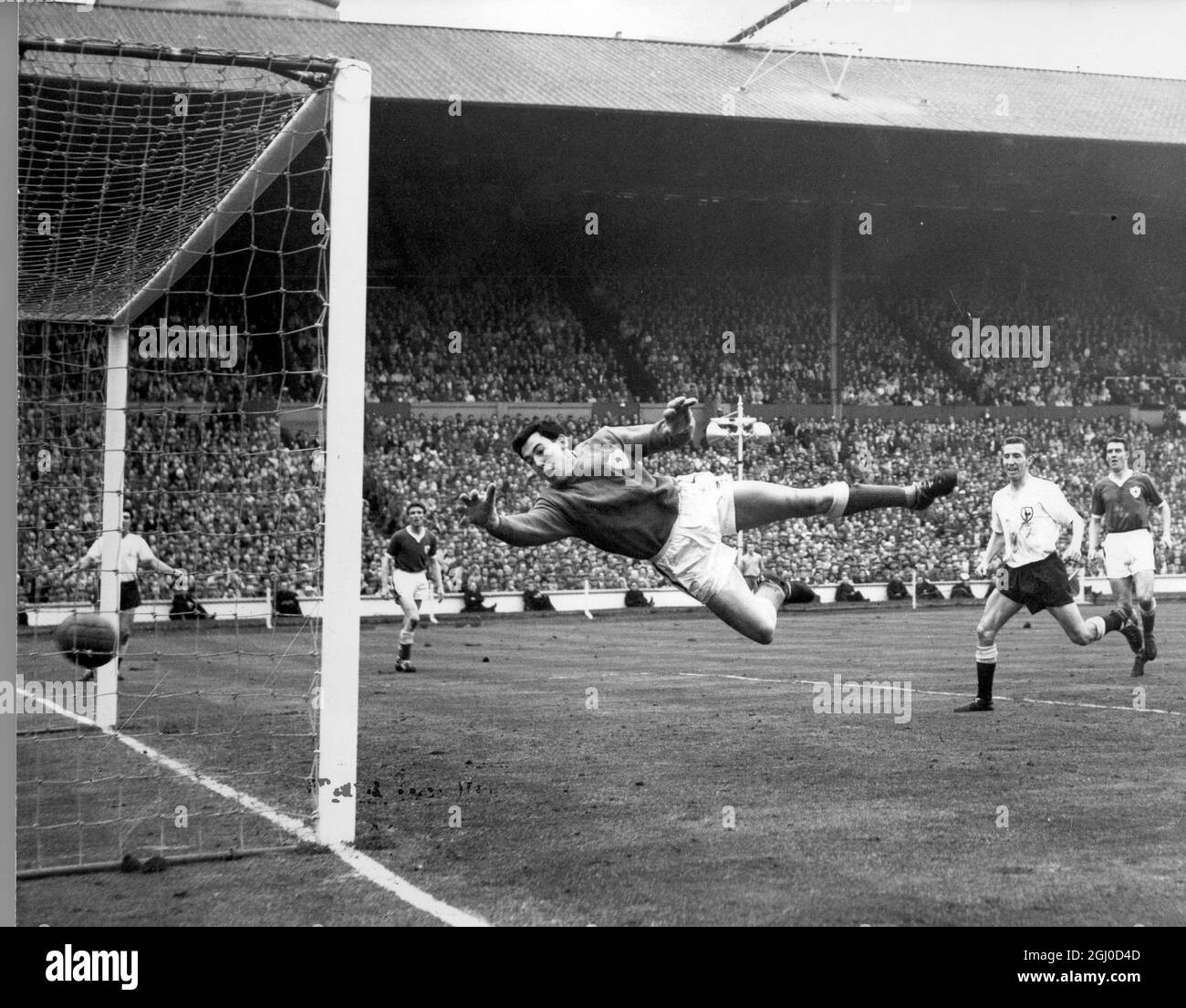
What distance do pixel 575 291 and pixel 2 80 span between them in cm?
2595

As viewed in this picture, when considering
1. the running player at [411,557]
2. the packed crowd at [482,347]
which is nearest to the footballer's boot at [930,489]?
the running player at [411,557]

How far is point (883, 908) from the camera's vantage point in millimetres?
5293

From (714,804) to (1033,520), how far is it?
4.30m

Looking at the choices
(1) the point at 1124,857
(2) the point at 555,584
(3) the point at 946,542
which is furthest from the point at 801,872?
(3) the point at 946,542

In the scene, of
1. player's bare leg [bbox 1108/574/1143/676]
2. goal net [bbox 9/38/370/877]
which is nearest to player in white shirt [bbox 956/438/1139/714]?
player's bare leg [bbox 1108/574/1143/676]

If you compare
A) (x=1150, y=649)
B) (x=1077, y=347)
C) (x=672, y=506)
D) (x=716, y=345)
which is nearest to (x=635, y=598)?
(x=716, y=345)

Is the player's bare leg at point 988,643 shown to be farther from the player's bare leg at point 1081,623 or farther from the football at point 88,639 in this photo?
the football at point 88,639

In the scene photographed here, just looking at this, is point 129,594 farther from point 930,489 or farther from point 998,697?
point 930,489

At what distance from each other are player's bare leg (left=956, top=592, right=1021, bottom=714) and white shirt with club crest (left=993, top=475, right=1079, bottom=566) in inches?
13.1

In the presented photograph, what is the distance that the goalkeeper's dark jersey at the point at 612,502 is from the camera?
24.1 ft

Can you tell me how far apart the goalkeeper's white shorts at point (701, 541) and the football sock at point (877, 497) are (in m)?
0.74

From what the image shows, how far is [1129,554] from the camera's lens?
1338 cm

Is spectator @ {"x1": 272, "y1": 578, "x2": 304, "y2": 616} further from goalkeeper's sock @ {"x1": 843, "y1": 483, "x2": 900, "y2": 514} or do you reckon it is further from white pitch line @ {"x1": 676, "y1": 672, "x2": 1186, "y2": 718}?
goalkeeper's sock @ {"x1": 843, "y1": 483, "x2": 900, "y2": 514}

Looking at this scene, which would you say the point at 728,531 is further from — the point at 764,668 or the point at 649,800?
the point at 764,668
